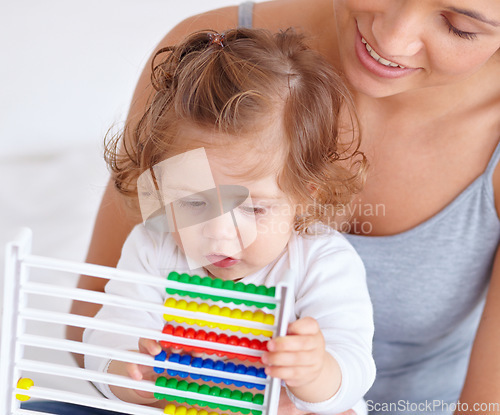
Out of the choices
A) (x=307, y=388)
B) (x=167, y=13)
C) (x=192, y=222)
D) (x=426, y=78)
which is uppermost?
(x=167, y=13)

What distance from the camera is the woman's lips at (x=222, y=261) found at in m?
0.86

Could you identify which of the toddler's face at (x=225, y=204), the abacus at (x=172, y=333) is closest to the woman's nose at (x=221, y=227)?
the toddler's face at (x=225, y=204)

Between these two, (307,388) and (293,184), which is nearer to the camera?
(307,388)

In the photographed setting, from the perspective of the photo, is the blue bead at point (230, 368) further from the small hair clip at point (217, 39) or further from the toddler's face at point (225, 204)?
the small hair clip at point (217, 39)

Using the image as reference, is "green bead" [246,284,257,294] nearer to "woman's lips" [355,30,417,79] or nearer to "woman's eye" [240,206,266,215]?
"woman's eye" [240,206,266,215]

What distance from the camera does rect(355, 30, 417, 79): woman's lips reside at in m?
0.90

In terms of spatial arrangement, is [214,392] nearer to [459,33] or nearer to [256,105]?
[256,105]

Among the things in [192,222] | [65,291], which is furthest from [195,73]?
[65,291]

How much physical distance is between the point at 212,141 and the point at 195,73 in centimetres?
10

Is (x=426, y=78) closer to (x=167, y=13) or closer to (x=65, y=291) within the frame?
(x=65, y=291)

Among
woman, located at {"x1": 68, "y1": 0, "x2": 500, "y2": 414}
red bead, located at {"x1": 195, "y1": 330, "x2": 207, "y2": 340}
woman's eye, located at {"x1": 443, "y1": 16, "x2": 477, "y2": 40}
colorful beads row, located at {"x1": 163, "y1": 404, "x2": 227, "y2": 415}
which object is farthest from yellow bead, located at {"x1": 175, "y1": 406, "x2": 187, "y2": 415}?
woman's eye, located at {"x1": 443, "y1": 16, "x2": 477, "y2": 40}

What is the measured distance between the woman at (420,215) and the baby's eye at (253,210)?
0.30m

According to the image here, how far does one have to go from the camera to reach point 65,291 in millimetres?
710

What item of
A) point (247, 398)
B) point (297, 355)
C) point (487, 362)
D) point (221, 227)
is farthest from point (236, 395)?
point (487, 362)
